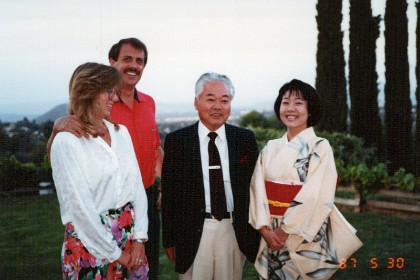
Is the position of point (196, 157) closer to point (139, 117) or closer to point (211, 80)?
point (211, 80)

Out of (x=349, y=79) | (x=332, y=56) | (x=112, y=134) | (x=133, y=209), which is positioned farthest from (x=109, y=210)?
(x=349, y=79)

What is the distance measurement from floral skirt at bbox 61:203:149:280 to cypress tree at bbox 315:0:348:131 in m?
12.0

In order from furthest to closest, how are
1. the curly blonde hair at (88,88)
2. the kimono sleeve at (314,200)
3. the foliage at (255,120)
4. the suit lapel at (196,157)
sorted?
the foliage at (255,120)
the suit lapel at (196,157)
the kimono sleeve at (314,200)
the curly blonde hair at (88,88)

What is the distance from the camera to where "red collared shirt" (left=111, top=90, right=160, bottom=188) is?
12.2ft

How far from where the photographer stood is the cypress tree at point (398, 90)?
14.7 metres

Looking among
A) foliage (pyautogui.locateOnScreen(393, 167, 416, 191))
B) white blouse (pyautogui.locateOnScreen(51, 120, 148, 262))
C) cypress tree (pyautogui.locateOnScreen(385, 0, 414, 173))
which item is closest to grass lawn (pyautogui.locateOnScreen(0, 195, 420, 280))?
foliage (pyautogui.locateOnScreen(393, 167, 416, 191))

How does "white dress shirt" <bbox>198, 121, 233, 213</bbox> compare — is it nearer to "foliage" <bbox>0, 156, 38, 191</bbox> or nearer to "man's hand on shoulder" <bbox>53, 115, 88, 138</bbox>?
"man's hand on shoulder" <bbox>53, 115, 88, 138</bbox>

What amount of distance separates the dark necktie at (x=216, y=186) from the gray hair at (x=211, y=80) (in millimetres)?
410

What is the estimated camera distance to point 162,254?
240 inches

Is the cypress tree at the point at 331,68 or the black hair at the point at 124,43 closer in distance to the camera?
the black hair at the point at 124,43

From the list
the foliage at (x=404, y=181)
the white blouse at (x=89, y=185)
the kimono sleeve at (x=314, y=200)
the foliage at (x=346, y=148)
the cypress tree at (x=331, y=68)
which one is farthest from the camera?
the cypress tree at (x=331, y=68)

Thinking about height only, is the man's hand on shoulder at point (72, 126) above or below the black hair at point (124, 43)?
below
